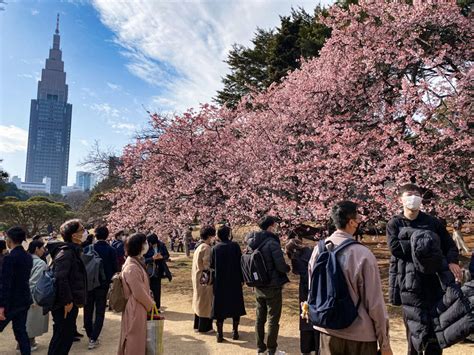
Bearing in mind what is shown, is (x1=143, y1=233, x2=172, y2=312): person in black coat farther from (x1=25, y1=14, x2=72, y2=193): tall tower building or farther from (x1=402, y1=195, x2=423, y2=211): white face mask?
(x1=25, y1=14, x2=72, y2=193): tall tower building

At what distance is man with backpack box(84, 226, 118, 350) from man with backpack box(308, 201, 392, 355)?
A: 3.83 m

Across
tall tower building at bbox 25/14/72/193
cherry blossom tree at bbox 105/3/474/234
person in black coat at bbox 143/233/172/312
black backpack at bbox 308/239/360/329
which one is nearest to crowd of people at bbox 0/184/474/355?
black backpack at bbox 308/239/360/329

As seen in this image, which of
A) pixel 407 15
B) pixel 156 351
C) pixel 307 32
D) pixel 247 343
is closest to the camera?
pixel 156 351

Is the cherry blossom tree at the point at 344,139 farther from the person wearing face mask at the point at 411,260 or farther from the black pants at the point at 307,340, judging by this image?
the person wearing face mask at the point at 411,260

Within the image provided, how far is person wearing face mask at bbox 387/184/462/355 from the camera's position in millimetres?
2951

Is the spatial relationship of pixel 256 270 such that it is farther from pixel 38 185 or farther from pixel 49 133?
pixel 49 133

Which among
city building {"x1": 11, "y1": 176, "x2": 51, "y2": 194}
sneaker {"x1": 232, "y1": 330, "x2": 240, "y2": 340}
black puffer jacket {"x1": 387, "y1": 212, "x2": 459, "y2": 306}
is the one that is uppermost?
city building {"x1": 11, "y1": 176, "x2": 51, "y2": 194}

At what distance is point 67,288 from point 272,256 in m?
2.34

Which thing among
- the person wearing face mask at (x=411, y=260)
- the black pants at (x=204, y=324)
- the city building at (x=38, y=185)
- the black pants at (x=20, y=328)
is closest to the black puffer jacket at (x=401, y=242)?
the person wearing face mask at (x=411, y=260)

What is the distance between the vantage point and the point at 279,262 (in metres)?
4.21

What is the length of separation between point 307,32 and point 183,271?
42.6ft

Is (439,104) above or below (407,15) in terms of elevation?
below

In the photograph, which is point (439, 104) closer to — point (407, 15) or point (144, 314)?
point (407, 15)

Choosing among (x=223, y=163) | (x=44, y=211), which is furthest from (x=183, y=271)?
(x=44, y=211)
